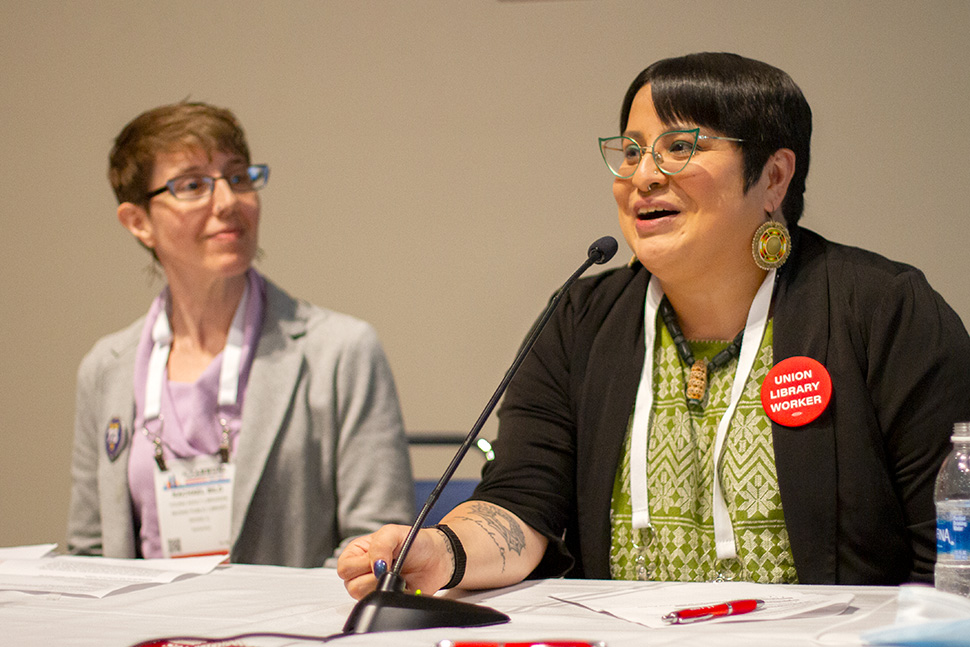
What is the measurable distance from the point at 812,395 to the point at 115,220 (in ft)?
9.83

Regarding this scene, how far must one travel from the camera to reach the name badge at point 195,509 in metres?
2.20

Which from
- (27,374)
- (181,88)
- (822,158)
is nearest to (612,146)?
(822,158)

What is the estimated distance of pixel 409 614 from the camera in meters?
1.00

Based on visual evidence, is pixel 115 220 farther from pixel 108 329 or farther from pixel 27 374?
pixel 27 374

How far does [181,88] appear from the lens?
354cm

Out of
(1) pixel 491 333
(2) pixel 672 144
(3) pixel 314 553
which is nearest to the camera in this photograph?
(2) pixel 672 144

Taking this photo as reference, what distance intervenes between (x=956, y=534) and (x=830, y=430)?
387 mm

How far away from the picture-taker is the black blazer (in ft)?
4.69

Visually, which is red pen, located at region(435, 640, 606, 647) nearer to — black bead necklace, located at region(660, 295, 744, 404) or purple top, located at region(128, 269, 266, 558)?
black bead necklace, located at region(660, 295, 744, 404)

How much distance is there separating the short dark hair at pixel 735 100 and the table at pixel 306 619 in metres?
0.79

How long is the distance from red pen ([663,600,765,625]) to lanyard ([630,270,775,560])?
17.7 inches

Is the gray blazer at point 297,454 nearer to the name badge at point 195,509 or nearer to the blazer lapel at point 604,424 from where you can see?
the name badge at point 195,509

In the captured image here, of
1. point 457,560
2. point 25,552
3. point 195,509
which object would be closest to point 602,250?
point 457,560

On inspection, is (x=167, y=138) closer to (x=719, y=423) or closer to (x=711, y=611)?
(x=719, y=423)
